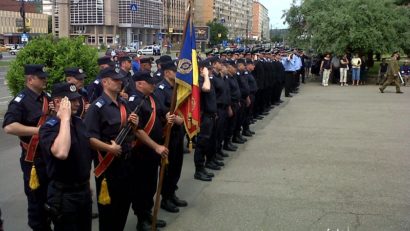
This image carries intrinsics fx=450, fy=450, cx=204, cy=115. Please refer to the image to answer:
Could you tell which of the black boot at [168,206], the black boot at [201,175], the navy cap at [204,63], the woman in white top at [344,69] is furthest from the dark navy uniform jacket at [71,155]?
the woman in white top at [344,69]

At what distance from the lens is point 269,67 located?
43.8ft

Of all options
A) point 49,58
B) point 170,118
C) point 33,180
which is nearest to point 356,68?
point 49,58

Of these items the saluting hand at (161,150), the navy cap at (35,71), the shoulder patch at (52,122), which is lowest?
the saluting hand at (161,150)

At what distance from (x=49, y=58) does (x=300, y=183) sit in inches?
226

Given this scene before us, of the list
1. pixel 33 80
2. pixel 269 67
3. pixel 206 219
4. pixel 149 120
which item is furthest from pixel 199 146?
pixel 269 67

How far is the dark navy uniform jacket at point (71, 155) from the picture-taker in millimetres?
3479

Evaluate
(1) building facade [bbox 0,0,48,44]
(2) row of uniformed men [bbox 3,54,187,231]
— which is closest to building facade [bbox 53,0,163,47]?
(1) building facade [bbox 0,0,48,44]

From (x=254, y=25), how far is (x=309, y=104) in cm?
16079

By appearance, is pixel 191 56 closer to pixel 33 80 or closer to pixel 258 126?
pixel 33 80

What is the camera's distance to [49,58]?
934 cm

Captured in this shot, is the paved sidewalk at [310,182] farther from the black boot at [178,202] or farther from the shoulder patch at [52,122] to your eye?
the shoulder patch at [52,122]

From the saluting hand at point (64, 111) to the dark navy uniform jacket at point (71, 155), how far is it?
75 mm

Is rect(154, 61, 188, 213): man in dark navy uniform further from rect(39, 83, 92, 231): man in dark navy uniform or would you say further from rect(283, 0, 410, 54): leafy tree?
rect(283, 0, 410, 54): leafy tree

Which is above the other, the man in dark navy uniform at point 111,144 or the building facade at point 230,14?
the building facade at point 230,14
